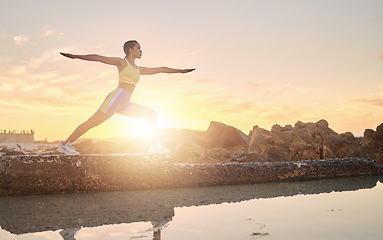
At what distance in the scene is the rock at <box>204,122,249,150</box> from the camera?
51.4ft

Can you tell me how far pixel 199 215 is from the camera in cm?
391

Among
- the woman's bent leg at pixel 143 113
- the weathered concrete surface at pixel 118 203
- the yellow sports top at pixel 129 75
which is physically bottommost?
the weathered concrete surface at pixel 118 203

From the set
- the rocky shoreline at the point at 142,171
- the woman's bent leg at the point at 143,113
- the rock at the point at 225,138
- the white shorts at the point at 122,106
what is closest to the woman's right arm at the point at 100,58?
the white shorts at the point at 122,106

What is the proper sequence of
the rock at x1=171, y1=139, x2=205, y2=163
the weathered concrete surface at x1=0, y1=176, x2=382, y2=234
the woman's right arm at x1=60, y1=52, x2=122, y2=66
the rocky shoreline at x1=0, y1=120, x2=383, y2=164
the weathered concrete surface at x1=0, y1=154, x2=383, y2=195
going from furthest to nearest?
the rock at x1=171, y1=139, x2=205, y2=163 → the rocky shoreline at x1=0, y1=120, x2=383, y2=164 → the woman's right arm at x1=60, y1=52, x2=122, y2=66 → the weathered concrete surface at x1=0, y1=154, x2=383, y2=195 → the weathered concrete surface at x1=0, y1=176, x2=382, y2=234

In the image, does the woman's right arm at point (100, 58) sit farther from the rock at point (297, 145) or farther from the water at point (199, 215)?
the rock at point (297, 145)

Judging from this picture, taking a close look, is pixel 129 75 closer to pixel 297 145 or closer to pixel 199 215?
pixel 199 215

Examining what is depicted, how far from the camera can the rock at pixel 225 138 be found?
15.7 metres

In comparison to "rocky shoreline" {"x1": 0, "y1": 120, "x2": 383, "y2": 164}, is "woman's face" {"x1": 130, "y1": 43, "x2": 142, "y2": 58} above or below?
above

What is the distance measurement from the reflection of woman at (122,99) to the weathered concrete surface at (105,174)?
1.43ft

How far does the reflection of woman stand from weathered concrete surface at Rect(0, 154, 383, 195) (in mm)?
436

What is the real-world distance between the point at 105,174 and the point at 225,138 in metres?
10.4

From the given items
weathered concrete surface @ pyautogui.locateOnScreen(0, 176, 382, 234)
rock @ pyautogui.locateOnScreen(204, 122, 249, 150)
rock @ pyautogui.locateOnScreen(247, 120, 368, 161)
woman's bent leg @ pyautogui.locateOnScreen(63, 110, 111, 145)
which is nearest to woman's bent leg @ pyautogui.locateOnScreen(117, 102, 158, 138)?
woman's bent leg @ pyautogui.locateOnScreen(63, 110, 111, 145)

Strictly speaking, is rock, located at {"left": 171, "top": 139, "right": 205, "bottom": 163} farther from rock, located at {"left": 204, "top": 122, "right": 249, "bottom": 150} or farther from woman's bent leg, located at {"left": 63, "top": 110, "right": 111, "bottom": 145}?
woman's bent leg, located at {"left": 63, "top": 110, "right": 111, "bottom": 145}

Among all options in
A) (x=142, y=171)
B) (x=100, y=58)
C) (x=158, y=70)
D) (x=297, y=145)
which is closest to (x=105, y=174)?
(x=142, y=171)
